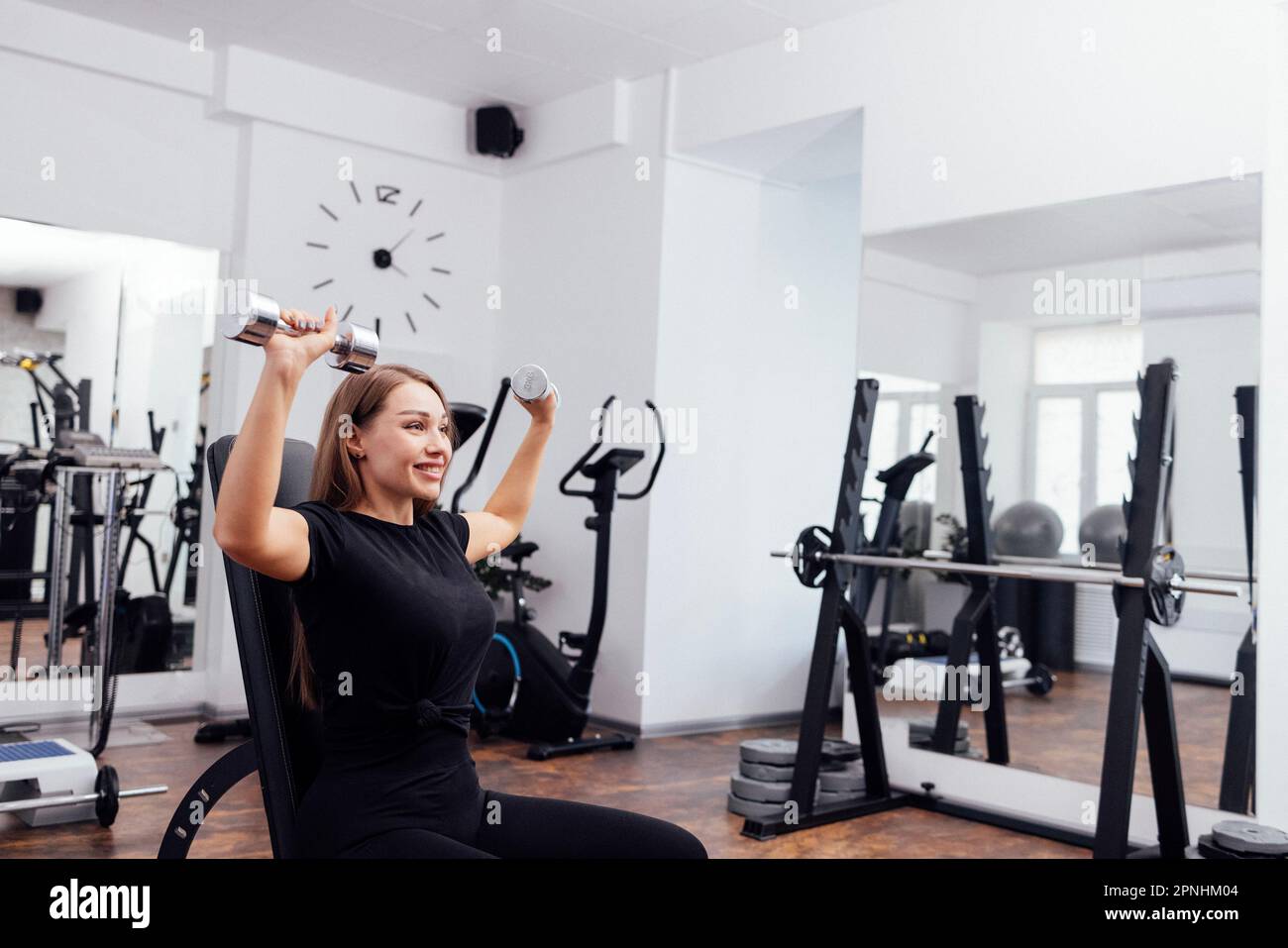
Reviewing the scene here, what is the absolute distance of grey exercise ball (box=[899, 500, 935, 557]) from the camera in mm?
4547

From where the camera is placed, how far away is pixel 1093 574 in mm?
3391

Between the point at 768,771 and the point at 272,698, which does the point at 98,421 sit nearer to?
the point at 768,771

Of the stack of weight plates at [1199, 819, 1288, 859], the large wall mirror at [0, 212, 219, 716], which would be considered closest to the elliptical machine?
the large wall mirror at [0, 212, 219, 716]

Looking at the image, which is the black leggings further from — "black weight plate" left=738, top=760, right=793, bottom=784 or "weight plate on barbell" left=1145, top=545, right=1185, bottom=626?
"black weight plate" left=738, top=760, right=793, bottom=784

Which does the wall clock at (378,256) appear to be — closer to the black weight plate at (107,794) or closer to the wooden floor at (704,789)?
the wooden floor at (704,789)

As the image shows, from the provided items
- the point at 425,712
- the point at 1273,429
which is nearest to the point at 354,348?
the point at 425,712

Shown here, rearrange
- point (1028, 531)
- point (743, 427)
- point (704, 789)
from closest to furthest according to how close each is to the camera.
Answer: point (1028, 531), point (704, 789), point (743, 427)

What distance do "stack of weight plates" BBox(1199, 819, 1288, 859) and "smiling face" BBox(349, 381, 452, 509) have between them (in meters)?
1.97

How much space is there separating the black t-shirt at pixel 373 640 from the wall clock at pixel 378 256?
12.9 feet

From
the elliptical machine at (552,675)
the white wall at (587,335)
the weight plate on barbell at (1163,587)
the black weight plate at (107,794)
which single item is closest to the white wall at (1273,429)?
the weight plate on barbell at (1163,587)

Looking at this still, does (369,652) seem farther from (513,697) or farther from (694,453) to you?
(694,453)

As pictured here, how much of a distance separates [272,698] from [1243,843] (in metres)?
2.10

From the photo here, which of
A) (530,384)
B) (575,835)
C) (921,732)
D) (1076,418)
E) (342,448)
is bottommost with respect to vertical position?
(921,732)

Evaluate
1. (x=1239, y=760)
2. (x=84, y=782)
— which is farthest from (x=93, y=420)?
(x=1239, y=760)
